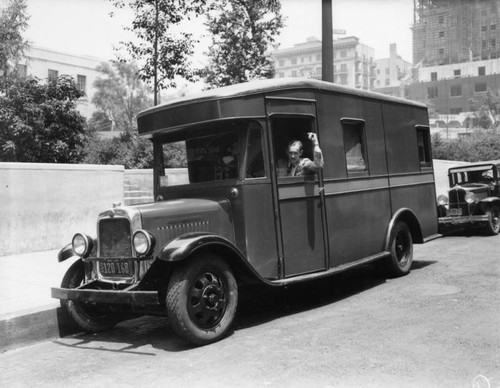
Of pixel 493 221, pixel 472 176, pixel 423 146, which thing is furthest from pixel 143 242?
pixel 472 176

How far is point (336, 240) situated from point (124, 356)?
306cm

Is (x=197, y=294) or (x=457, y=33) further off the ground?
(x=457, y=33)

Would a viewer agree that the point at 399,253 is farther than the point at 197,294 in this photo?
Yes

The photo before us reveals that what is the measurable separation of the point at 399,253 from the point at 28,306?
17.4ft

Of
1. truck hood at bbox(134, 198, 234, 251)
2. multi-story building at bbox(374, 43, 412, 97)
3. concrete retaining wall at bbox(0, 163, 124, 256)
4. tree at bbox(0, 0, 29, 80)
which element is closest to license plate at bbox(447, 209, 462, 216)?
concrete retaining wall at bbox(0, 163, 124, 256)

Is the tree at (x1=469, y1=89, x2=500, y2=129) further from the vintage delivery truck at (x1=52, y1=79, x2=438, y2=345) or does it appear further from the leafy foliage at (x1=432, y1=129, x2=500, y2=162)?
the vintage delivery truck at (x1=52, y1=79, x2=438, y2=345)

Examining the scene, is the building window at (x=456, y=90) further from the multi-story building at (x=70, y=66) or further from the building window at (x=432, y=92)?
the multi-story building at (x=70, y=66)

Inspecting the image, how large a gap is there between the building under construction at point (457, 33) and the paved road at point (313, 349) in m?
95.1

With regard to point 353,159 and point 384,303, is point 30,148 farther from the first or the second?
point 384,303

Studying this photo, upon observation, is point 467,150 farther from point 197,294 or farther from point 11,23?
point 197,294

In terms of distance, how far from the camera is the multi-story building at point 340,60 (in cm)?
11000

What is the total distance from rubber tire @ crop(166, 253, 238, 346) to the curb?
65.3 inches

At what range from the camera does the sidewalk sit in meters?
5.41

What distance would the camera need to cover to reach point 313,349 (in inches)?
182
